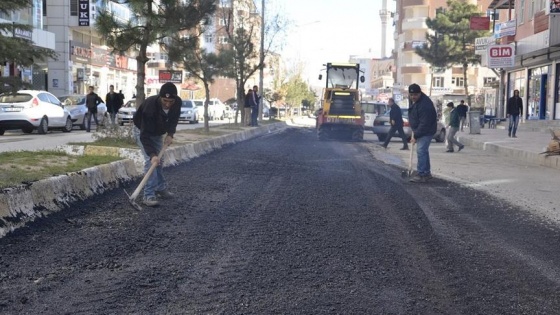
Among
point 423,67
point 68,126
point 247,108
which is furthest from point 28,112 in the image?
point 423,67

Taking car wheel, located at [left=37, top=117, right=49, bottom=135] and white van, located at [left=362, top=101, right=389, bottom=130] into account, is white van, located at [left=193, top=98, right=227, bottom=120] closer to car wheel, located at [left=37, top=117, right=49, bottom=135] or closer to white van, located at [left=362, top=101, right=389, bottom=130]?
white van, located at [left=362, top=101, right=389, bottom=130]

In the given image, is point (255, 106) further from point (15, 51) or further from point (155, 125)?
point (15, 51)

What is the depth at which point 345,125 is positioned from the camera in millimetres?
27625

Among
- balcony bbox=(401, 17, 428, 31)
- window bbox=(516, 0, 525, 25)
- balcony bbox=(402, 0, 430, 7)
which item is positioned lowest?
window bbox=(516, 0, 525, 25)

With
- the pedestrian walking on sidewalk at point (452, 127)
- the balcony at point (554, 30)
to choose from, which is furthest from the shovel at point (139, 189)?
the balcony at point (554, 30)

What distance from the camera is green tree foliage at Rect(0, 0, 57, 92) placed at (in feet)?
29.2

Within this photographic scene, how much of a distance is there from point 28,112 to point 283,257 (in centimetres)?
1900

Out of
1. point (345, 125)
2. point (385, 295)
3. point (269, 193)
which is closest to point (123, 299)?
point (385, 295)

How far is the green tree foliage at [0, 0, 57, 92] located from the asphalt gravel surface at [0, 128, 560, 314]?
2.06 meters

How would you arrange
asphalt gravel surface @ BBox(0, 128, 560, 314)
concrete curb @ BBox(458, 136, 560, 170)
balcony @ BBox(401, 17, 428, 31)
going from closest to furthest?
asphalt gravel surface @ BBox(0, 128, 560, 314) → concrete curb @ BBox(458, 136, 560, 170) → balcony @ BBox(401, 17, 428, 31)

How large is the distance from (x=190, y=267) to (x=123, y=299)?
98 centimetres

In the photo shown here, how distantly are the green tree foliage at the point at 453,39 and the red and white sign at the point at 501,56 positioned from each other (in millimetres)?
20476

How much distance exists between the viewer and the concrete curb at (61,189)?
7141 mm

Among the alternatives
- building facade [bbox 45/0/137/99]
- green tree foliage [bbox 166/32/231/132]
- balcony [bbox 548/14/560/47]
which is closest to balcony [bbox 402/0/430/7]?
building facade [bbox 45/0/137/99]
